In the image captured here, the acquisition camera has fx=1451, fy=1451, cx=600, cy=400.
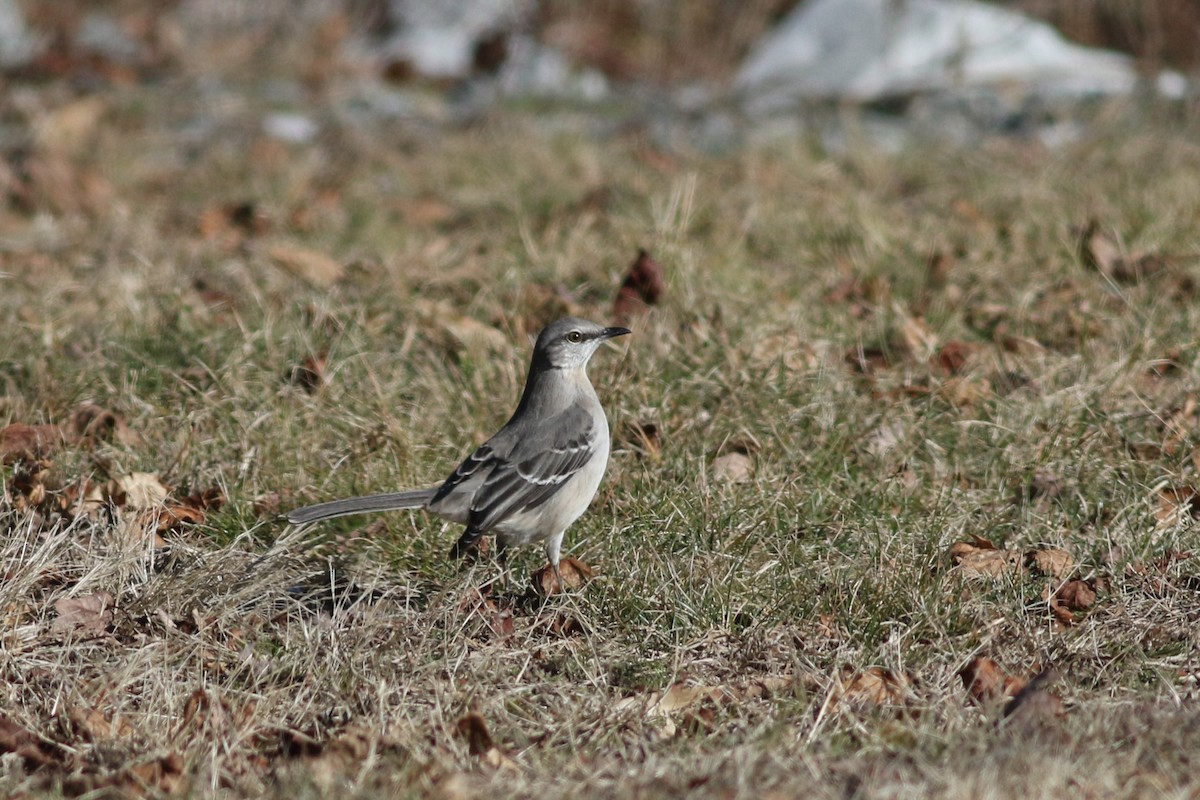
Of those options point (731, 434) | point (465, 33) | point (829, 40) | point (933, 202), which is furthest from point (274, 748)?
point (465, 33)

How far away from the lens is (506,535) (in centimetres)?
502

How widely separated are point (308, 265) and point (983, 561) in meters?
4.01

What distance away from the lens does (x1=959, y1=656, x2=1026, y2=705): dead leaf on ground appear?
418 cm

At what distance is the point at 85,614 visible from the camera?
4.66m

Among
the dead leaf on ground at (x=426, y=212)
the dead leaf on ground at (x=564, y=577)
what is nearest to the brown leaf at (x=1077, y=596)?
the dead leaf on ground at (x=564, y=577)

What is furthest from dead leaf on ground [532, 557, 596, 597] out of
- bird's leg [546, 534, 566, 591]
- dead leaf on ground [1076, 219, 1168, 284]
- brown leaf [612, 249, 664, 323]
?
dead leaf on ground [1076, 219, 1168, 284]

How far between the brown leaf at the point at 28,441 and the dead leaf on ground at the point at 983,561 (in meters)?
3.40

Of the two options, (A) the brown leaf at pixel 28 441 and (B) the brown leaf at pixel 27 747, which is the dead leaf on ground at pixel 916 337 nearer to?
(A) the brown leaf at pixel 28 441

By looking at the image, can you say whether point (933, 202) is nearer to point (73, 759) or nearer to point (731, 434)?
point (731, 434)

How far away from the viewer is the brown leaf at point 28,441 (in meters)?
5.59

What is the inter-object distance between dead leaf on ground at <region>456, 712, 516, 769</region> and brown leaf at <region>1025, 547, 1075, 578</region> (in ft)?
6.56

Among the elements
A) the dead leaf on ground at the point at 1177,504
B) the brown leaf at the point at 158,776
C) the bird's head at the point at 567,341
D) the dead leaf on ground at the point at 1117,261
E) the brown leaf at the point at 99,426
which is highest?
the bird's head at the point at 567,341

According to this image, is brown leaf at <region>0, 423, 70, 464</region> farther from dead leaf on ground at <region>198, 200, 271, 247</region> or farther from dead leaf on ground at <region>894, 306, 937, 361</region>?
dead leaf on ground at <region>894, 306, 937, 361</region>

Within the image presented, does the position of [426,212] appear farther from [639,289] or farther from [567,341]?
[567,341]
